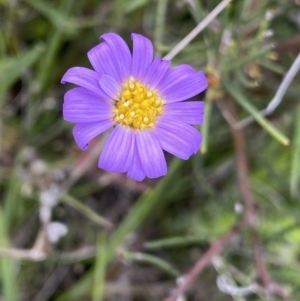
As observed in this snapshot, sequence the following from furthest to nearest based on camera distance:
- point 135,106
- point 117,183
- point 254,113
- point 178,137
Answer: point 117,183 → point 254,113 → point 135,106 → point 178,137

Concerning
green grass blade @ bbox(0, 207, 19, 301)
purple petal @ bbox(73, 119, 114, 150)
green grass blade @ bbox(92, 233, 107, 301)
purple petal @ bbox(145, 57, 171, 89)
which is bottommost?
green grass blade @ bbox(92, 233, 107, 301)

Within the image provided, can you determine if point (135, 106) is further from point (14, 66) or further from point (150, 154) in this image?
point (14, 66)

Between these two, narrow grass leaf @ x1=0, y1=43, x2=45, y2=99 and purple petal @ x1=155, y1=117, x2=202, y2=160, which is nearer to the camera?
purple petal @ x1=155, y1=117, x2=202, y2=160

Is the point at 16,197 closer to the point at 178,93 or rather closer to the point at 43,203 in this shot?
the point at 43,203

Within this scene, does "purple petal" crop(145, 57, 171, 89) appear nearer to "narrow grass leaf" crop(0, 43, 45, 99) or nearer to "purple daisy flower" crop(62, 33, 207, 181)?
"purple daisy flower" crop(62, 33, 207, 181)

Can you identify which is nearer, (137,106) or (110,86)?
(110,86)

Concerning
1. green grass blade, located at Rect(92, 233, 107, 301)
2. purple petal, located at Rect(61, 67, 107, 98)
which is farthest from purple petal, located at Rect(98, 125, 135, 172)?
green grass blade, located at Rect(92, 233, 107, 301)

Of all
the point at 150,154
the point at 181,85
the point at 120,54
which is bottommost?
the point at 150,154

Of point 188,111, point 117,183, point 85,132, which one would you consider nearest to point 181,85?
point 188,111

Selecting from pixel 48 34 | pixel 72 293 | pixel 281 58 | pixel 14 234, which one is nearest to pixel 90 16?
pixel 48 34
